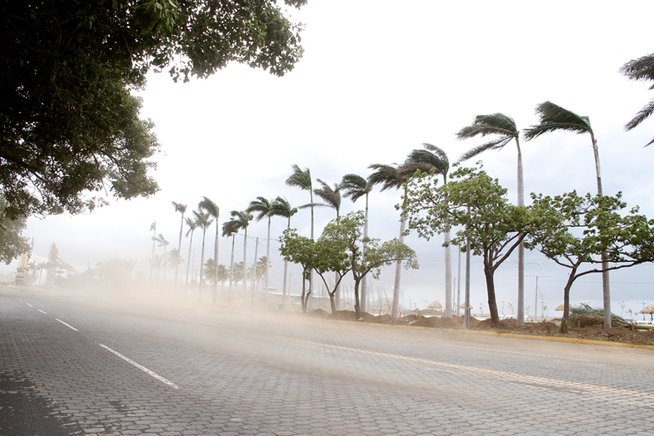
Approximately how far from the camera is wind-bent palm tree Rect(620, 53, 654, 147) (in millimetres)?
18453

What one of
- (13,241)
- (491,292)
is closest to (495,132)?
(491,292)

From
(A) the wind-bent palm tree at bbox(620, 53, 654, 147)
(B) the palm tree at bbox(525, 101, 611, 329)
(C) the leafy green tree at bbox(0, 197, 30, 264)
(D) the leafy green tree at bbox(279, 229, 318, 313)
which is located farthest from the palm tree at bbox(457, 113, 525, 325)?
(C) the leafy green tree at bbox(0, 197, 30, 264)

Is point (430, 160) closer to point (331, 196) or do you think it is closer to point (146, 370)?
point (331, 196)

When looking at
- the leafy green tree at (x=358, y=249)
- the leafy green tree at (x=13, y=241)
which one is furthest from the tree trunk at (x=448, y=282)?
the leafy green tree at (x=13, y=241)

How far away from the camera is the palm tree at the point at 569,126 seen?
20.4m

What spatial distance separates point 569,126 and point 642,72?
11.6 ft

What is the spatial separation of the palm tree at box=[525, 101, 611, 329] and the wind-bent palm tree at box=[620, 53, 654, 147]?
1969 millimetres

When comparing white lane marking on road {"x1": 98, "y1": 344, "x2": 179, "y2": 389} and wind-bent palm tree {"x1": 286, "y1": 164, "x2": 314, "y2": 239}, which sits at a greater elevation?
wind-bent palm tree {"x1": 286, "y1": 164, "x2": 314, "y2": 239}

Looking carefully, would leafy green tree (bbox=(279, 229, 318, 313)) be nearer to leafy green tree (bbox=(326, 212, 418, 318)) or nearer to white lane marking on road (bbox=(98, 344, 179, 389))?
leafy green tree (bbox=(326, 212, 418, 318))

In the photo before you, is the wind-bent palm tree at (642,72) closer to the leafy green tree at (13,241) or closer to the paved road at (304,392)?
the paved road at (304,392)

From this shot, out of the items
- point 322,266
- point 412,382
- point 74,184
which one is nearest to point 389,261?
point 322,266

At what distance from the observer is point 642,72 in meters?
18.8

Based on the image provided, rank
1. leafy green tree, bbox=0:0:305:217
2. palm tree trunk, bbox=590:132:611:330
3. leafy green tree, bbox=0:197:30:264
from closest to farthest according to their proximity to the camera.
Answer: leafy green tree, bbox=0:0:305:217, palm tree trunk, bbox=590:132:611:330, leafy green tree, bbox=0:197:30:264

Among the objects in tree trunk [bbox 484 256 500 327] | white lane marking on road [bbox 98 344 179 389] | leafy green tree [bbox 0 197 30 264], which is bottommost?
white lane marking on road [bbox 98 344 179 389]
